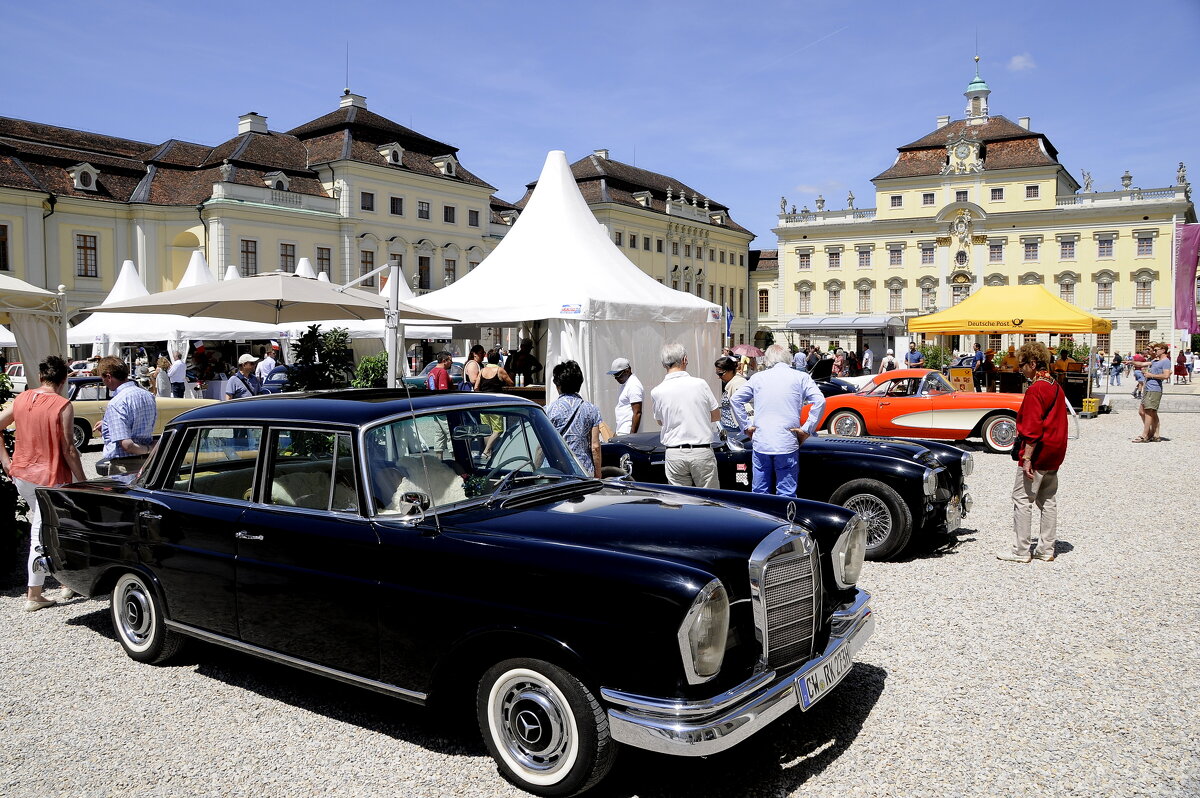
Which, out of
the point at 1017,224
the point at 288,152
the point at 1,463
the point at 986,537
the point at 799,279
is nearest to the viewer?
the point at 1,463

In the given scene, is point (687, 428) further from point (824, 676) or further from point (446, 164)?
point (446, 164)

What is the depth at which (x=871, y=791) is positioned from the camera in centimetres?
359

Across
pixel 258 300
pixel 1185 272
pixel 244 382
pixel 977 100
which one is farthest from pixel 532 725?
pixel 977 100

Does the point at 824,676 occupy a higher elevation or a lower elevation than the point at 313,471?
lower

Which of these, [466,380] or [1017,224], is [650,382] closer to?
[466,380]

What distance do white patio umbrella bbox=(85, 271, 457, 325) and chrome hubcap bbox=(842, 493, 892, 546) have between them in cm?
558

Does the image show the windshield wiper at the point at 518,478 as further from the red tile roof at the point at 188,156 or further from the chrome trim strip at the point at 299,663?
the red tile roof at the point at 188,156

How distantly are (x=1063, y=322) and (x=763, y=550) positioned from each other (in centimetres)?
1979

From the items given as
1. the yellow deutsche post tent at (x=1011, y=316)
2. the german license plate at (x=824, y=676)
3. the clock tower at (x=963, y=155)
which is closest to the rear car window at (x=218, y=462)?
the german license plate at (x=824, y=676)

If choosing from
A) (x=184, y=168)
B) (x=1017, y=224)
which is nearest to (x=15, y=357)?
(x=184, y=168)

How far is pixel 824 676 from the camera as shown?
12.2 ft

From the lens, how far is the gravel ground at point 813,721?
12.1ft

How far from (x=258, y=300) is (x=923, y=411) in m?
11.5

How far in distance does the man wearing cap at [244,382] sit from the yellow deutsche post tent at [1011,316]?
1580cm
